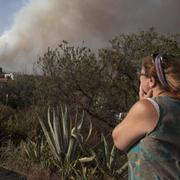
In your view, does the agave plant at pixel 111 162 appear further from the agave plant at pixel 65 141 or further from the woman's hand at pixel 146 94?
the woman's hand at pixel 146 94

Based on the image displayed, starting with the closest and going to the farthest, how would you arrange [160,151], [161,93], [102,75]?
[160,151], [161,93], [102,75]

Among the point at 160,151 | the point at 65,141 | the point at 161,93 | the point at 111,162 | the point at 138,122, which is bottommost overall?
the point at 111,162

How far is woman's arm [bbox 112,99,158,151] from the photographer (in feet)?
7.41

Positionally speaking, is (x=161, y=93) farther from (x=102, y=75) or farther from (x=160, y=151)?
(x=102, y=75)

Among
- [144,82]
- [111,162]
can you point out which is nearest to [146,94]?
[144,82]

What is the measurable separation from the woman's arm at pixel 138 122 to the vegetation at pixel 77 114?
5656 mm

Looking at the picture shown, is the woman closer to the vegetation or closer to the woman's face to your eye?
the woman's face

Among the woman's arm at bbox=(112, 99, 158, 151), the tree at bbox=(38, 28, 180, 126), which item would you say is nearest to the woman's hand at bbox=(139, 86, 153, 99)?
the woman's arm at bbox=(112, 99, 158, 151)

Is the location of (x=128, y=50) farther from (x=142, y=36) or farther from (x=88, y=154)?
(x=88, y=154)

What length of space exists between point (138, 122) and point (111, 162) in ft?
19.6

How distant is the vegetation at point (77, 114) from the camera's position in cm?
871

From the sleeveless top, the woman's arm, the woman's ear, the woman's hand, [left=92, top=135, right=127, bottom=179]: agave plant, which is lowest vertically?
[left=92, top=135, right=127, bottom=179]: agave plant

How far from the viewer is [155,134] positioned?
226 cm

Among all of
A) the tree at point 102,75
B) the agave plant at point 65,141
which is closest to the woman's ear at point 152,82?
the agave plant at point 65,141
